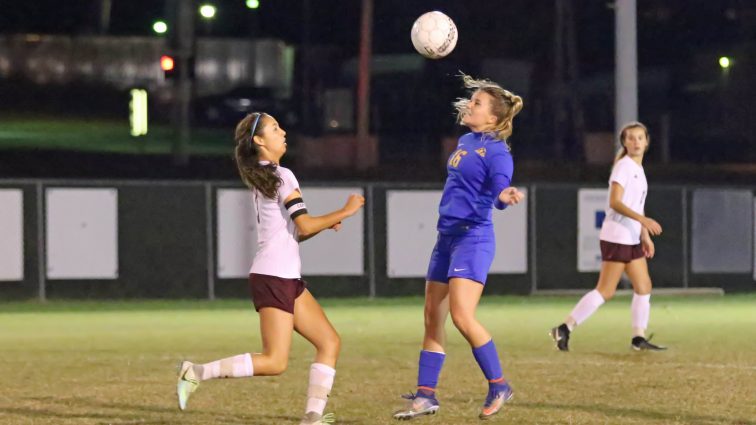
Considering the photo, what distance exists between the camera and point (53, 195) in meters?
20.7

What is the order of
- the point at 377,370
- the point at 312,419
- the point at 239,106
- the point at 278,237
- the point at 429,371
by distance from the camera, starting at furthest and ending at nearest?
the point at 239,106
the point at 377,370
the point at 429,371
the point at 312,419
the point at 278,237

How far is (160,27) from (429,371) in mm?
37521

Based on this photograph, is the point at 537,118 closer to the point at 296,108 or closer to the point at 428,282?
the point at 296,108

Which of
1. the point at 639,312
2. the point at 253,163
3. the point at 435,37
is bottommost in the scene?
the point at 639,312

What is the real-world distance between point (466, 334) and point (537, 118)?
35.8 meters

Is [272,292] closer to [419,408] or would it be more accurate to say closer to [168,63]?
[419,408]

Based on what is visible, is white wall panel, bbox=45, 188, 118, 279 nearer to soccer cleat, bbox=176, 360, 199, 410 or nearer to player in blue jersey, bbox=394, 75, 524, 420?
player in blue jersey, bbox=394, 75, 524, 420

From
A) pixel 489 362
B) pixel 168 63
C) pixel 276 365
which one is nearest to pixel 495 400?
pixel 489 362

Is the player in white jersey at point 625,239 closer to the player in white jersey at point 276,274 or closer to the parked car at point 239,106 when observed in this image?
the player in white jersey at point 276,274

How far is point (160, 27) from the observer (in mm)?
44969

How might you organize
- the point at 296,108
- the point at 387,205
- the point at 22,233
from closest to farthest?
1. the point at 22,233
2. the point at 387,205
3. the point at 296,108

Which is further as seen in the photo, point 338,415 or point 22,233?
point 22,233

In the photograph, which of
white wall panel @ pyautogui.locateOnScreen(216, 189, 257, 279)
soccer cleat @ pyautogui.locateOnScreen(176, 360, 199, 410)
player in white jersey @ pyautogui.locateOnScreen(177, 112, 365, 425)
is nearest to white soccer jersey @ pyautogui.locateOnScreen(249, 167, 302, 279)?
player in white jersey @ pyautogui.locateOnScreen(177, 112, 365, 425)

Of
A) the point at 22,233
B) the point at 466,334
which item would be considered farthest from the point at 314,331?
the point at 22,233
